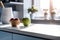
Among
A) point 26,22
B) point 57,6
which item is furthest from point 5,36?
point 57,6

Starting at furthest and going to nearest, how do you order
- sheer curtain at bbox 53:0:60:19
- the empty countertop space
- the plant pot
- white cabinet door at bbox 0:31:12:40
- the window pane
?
the window pane → sheer curtain at bbox 53:0:60:19 → the plant pot → white cabinet door at bbox 0:31:12:40 → the empty countertop space

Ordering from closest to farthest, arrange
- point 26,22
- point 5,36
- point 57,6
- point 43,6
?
point 5,36
point 26,22
point 57,6
point 43,6

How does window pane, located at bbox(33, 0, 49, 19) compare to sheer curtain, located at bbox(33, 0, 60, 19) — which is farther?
window pane, located at bbox(33, 0, 49, 19)

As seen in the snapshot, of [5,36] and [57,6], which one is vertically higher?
[57,6]

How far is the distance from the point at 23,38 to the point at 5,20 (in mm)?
740

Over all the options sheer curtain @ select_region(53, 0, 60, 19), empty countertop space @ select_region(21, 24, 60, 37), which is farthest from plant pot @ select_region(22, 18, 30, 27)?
sheer curtain @ select_region(53, 0, 60, 19)

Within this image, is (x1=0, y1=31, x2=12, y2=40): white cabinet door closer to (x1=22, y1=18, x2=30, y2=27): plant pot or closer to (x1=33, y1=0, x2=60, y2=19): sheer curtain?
(x1=22, y1=18, x2=30, y2=27): plant pot

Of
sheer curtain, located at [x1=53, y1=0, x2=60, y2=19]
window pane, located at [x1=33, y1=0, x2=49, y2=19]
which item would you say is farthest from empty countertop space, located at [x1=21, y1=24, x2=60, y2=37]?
window pane, located at [x1=33, y1=0, x2=49, y2=19]

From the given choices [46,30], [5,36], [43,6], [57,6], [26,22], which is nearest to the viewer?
[46,30]

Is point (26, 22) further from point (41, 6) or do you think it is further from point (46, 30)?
point (41, 6)

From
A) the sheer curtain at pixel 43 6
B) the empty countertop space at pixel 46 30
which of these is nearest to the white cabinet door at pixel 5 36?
the empty countertop space at pixel 46 30

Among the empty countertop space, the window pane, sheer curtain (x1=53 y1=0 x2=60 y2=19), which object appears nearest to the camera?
the empty countertop space

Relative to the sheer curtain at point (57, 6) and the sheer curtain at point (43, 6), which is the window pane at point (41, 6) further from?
the sheer curtain at point (57, 6)

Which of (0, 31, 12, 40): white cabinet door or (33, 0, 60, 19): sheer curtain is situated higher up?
(33, 0, 60, 19): sheer curtain
